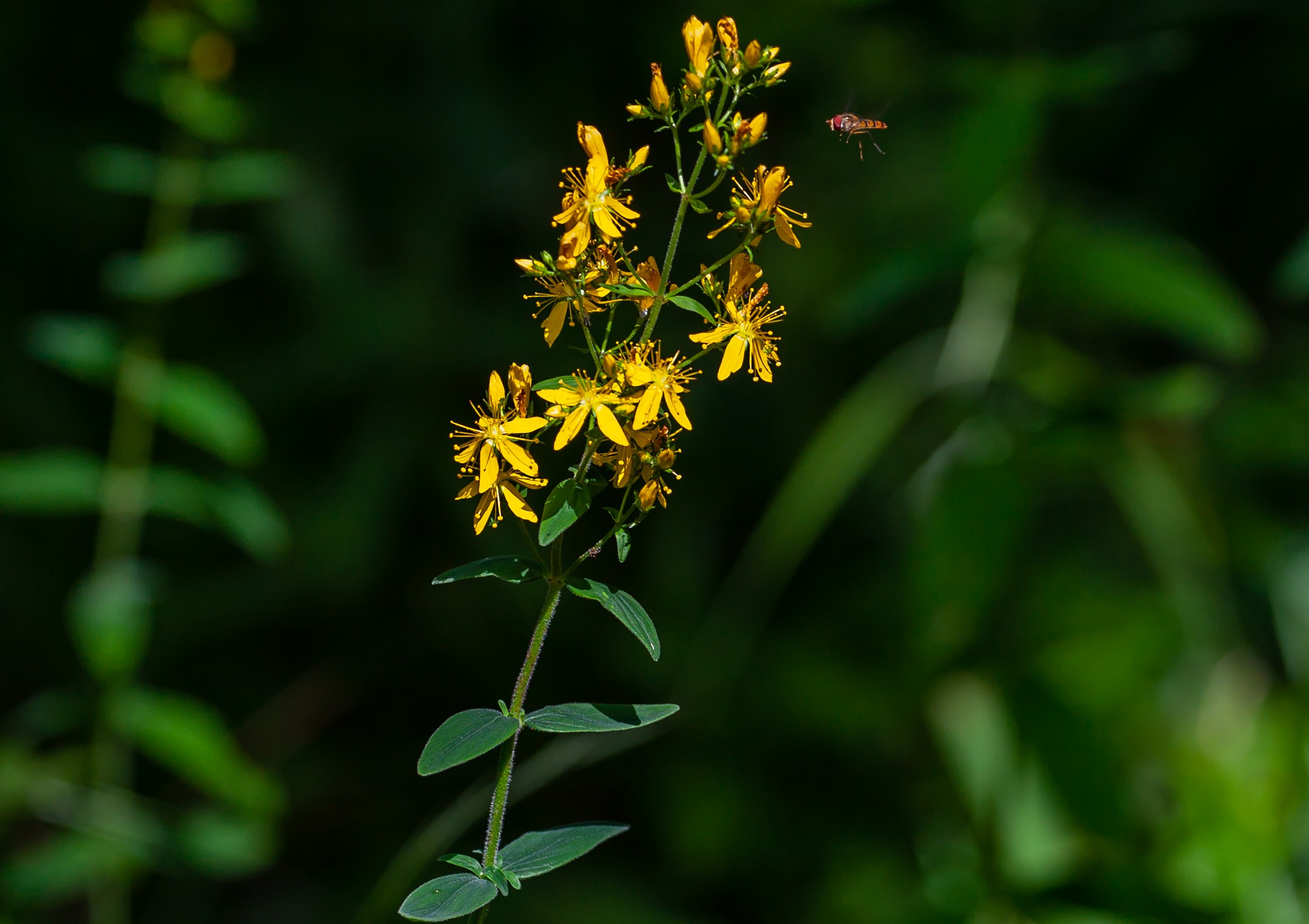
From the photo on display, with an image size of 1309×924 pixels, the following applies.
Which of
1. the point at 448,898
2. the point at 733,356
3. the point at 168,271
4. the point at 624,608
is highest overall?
the point at 168,271

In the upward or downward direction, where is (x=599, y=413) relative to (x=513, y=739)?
upward

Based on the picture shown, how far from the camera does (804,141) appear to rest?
6.04ft

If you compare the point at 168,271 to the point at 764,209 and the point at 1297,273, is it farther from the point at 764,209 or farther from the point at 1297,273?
the point at 1297,273

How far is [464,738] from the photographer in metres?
0.51

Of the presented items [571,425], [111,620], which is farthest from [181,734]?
[571,425]

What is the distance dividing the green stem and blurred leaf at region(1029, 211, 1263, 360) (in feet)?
2.82

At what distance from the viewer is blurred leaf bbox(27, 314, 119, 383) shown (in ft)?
3.86

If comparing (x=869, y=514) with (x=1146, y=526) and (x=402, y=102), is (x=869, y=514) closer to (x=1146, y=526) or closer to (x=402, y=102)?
(x=1146, y=526)

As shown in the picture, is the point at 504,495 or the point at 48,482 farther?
the point at 48,482

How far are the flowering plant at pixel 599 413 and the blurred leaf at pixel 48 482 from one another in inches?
32.6

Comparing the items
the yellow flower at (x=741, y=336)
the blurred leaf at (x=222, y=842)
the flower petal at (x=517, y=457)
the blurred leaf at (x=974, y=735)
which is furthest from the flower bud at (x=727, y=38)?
the blurred leaf at (x=222, y=842)

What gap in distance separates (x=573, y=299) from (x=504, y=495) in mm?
108

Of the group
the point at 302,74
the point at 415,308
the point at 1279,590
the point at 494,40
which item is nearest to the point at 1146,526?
the point at 1279,590

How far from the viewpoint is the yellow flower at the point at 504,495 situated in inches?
21.0
